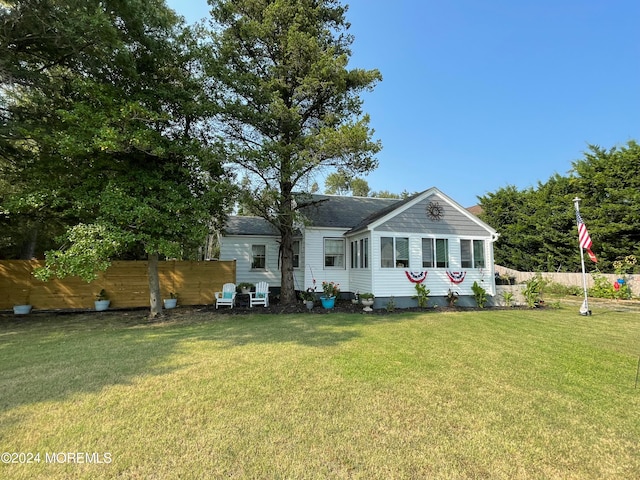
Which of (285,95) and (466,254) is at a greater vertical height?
(285,95)

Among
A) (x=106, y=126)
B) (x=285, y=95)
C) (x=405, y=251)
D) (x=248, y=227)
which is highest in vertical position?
(x=285, y=95)

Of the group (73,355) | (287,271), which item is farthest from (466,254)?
(73,355)

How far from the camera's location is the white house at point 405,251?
39.1 feet

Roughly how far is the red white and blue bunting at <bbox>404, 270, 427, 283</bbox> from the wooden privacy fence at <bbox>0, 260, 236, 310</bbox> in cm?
750

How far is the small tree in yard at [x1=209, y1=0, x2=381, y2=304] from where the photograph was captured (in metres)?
10.4

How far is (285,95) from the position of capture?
11.9 m

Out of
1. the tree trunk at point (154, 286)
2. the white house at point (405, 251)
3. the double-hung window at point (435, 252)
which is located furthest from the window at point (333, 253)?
the tree trunk at point (154, 286)

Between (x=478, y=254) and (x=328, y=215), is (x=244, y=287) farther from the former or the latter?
(x=478, y=254)

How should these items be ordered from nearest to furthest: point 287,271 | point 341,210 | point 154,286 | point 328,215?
point 154,286, point 287,271, point 328,215, point 341,210

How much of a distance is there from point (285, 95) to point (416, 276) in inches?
353

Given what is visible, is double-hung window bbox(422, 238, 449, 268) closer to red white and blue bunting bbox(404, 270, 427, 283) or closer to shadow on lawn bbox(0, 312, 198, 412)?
red white and blue bunting bbox(404, 270, 427, 283)

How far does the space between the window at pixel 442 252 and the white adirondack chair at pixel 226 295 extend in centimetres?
856

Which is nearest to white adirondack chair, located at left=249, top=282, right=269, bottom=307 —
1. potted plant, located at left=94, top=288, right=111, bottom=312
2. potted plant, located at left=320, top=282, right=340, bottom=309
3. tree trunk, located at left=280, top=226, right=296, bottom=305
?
tree trunk, located at left=280, top=226, right=296, bottom=305

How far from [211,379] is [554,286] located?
744 inches
